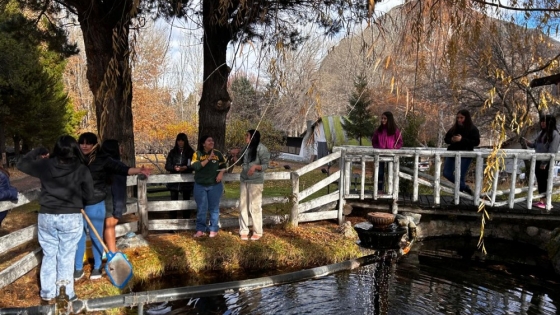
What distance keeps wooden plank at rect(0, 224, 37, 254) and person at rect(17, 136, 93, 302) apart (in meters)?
0.53

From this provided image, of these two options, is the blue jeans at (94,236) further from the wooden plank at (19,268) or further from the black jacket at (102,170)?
the wooden plank at (19,268)

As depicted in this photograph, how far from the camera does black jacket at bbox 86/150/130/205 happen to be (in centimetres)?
473

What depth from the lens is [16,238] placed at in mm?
4477

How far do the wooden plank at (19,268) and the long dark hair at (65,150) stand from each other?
1.30m

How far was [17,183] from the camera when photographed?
17.3 meters

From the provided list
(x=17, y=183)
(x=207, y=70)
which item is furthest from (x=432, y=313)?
(x=17, y=183)

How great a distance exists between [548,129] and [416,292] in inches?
142

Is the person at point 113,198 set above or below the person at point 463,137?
below

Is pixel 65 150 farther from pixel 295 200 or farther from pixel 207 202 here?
pixel 295 200

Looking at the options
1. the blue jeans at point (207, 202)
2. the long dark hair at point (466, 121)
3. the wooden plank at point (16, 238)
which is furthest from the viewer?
the long dark hair at point (466, 121)

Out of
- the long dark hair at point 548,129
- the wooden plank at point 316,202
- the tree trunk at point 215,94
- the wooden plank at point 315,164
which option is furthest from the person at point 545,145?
the tree trunk at point 215,94

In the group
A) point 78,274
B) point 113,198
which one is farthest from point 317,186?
point 78,274

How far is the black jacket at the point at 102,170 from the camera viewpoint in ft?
15.5

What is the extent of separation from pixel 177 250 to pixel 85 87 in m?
33.5
